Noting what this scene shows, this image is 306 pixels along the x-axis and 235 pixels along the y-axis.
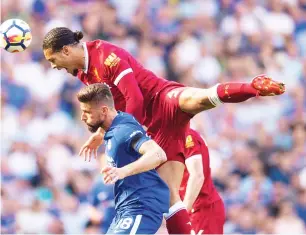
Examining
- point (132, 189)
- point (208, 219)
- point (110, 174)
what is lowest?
point (208, 219)

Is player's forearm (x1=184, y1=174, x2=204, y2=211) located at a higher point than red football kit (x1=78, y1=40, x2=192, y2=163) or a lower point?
lower

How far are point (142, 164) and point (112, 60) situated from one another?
177cm

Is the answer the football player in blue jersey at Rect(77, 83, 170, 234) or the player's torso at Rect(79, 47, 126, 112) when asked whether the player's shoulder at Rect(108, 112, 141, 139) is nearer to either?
the football player in blue jersey at Rect(77, 83, 170, 234)

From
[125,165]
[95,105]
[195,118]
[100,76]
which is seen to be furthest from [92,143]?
[195,118]

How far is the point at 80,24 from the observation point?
13133 mm

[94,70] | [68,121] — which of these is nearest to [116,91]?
[94,70]

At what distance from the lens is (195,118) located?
41.5 ft

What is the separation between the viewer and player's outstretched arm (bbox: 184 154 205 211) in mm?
7812

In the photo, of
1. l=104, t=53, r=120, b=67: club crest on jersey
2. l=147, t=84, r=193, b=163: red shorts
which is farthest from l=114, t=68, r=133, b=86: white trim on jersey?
l=147, t=84, r=193, b=163: red shorts

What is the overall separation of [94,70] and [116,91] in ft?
0.87

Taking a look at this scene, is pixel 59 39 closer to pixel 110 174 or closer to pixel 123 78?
pixel 123 78

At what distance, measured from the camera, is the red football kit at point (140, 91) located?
7.17 m

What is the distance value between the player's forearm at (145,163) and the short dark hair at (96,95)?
594 mm

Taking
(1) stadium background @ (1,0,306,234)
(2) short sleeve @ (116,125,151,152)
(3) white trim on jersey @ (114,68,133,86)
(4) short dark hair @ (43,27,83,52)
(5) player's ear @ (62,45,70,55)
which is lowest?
(1) stadium background @ (1,0,306,234)
